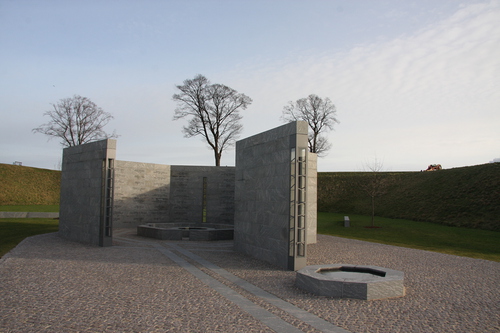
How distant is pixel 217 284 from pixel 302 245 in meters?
3.00

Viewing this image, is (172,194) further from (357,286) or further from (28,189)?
(28,189)

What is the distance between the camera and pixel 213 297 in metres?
7.72

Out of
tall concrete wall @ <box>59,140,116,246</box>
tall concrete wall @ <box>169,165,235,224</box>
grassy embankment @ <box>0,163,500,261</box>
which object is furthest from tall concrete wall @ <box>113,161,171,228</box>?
tall concrete wall @ <box>59,140,116,246</box>

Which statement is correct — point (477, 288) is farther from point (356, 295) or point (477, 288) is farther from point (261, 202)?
point (261, 202)

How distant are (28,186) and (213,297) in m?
42.4

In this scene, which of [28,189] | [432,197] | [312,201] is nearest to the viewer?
[312,201]

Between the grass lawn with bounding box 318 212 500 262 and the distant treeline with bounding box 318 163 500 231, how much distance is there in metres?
1.61

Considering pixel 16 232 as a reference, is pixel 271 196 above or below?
above

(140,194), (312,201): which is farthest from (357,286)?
(140,194)

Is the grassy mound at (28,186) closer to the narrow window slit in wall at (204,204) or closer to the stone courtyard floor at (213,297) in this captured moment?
the narrow window slit in wall at (204,204)

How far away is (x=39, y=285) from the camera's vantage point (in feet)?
27.8

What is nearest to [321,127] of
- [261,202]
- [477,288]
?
[261,202]

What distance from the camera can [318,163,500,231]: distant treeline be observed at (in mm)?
24219

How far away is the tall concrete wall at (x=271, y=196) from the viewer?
10.8 m
